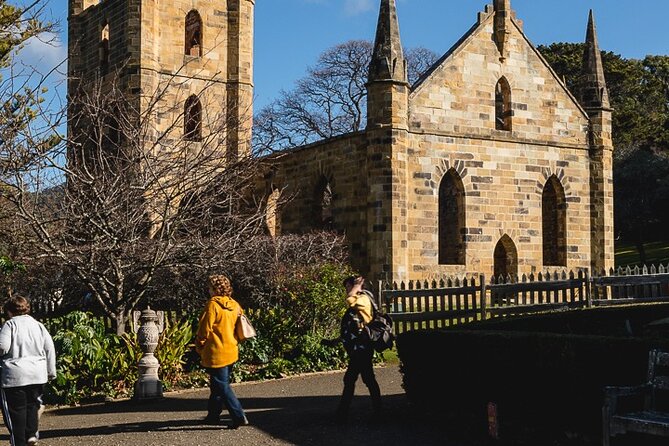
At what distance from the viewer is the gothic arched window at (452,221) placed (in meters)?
25.4

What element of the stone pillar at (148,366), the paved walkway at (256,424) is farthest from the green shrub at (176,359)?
the stone pillar at (148,366)

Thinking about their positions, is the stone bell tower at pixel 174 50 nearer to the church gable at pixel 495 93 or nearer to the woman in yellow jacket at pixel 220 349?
the church gable at pixel 495 93

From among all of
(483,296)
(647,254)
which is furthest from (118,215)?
(647,254)

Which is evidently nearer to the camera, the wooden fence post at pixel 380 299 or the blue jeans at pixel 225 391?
the blue jeans at pixel 225 391

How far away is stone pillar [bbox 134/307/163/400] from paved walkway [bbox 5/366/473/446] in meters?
0.20

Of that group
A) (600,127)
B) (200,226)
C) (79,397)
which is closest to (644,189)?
(600,127)

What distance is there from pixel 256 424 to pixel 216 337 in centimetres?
122

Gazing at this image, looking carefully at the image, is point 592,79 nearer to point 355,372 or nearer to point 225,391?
point 355,372

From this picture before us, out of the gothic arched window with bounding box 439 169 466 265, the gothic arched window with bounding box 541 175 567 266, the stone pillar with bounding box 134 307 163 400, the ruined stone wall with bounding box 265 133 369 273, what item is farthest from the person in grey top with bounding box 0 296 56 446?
the gothic arched window with bounding box 541 175 567 266

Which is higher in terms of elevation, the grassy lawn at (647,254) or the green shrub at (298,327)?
the grassy lawn at (647,254)

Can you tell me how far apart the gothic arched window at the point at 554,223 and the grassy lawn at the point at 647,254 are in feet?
74.0

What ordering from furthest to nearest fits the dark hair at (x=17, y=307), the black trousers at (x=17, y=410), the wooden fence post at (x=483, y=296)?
the wooden fence post at (x=483, y=296) < the dark hair at (x=17, y=307) < the black trousers at (x=17, y=410)

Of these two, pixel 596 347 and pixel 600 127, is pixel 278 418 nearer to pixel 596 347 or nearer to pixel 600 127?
pixel 596 347

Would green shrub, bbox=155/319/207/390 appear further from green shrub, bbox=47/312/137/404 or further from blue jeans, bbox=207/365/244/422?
blue jeans, bbox=207/365/244/422
